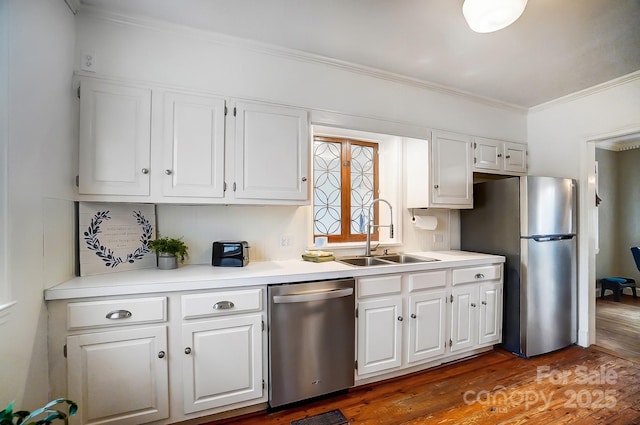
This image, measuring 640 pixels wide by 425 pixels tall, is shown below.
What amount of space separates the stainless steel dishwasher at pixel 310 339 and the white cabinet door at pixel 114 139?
3.67 feet

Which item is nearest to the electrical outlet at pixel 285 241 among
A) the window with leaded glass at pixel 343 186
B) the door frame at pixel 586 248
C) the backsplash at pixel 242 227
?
the backsplash at pixel 242 227

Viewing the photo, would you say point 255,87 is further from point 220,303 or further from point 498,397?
point 498,397

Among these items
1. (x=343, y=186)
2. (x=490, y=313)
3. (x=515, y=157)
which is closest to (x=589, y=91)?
(x=515, y=157)

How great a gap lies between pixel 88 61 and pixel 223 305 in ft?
5.54

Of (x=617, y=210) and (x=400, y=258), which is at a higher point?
(x=617, y=210)

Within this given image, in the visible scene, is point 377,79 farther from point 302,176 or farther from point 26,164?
point 26,164

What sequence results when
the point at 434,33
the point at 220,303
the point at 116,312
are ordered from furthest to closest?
the point at 434,33
the point at 220,303
the point at 116,312

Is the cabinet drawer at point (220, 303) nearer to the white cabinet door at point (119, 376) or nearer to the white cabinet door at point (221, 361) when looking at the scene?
the white cabinet door at point (221, 361)

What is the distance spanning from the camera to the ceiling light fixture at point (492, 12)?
1.39 meters

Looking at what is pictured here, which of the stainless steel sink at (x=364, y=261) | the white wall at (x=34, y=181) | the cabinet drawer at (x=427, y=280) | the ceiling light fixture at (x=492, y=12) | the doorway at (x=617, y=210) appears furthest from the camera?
the doorway at (x=617, y=210)

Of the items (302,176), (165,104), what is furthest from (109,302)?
(302,176)

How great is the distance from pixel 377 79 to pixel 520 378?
274 centimetres

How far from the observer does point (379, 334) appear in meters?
2.09

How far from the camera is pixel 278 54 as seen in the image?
→ 7.14ft
